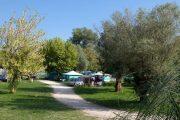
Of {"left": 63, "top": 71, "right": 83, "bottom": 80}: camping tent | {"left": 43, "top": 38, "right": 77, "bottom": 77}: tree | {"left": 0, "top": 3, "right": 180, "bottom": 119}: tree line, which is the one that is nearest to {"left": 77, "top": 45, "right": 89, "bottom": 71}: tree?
{"left": 43, "top": 38, "right": 77, "bottom": 77}: tree

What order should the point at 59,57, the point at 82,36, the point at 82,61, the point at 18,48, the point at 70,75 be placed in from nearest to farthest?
the point at 18,48
the point at 70,75
the point at 59,57
the point at 82,61
the point at 82,36

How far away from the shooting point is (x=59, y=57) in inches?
3250

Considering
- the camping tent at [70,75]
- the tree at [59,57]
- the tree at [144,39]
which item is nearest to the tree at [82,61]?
the tree at [59,57]

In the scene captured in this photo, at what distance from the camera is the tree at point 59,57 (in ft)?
267

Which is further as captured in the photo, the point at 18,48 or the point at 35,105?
the point at 18,48

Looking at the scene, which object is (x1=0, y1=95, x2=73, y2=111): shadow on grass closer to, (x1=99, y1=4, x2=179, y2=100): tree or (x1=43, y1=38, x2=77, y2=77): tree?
(x1=99, y1=4, x2=179, y2=100): tree

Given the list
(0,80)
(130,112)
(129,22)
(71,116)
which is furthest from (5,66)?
(130,112)

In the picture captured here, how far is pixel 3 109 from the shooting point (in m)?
22.0

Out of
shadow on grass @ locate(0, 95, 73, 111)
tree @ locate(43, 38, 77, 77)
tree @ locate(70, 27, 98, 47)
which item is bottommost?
shadow on grass @ locate(0, 95, 73, 111)

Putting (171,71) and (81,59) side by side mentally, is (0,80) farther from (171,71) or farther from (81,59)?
(171,71)

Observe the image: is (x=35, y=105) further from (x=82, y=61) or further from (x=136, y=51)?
(x=82, y=61)

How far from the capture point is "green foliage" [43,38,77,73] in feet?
267

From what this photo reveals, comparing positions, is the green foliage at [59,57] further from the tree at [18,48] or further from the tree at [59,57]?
the tree at [18,48]

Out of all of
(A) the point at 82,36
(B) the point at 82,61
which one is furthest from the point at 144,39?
(A) the point at 82,36
